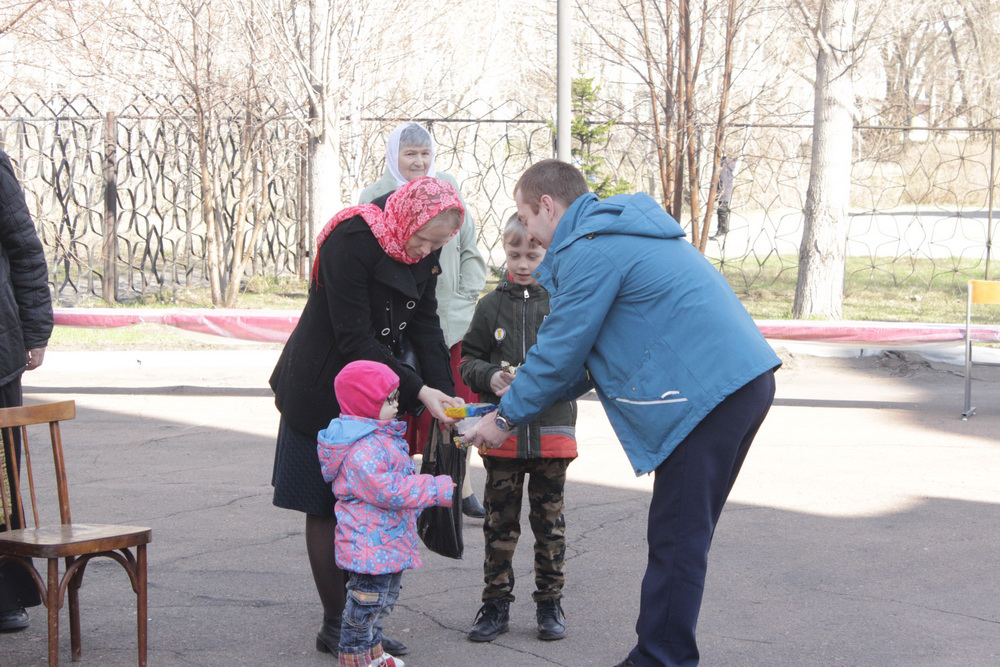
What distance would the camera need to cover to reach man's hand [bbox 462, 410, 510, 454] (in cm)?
337

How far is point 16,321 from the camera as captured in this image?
3.90 m

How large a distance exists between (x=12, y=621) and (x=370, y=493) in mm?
1559

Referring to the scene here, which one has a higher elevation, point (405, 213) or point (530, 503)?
point (405, 213)

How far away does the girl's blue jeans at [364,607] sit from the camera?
332 cm

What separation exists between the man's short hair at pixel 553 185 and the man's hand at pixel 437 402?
71 centimetres

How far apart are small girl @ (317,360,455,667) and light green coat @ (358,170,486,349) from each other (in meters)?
1.92

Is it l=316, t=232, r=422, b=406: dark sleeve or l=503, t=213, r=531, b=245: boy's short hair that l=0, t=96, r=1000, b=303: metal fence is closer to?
l=503, t=213, r=531, b=245: boy's short hair

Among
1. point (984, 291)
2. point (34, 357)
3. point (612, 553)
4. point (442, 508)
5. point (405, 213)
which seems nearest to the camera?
point (405, 213)

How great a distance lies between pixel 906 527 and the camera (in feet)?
17.2

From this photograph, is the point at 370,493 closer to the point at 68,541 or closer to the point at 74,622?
the point at 68,541

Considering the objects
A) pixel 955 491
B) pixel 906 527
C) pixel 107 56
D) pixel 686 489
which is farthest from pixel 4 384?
pixel 107 56

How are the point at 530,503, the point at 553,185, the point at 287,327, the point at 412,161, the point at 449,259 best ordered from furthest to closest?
the point at 287,327 < the point at 449,259 < the point at 412,161 < the point at 530,503 < the point at 553,185

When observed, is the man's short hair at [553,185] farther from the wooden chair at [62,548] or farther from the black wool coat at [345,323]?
the wooden chair at [62,548]

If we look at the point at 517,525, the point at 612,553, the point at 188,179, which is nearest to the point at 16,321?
the point at 517,525
